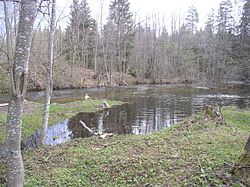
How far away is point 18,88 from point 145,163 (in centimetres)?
351

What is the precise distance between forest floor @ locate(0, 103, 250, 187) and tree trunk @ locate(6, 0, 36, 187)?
0.87 meters

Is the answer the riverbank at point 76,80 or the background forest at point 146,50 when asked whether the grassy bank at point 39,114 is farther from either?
the background forest at point 146,50

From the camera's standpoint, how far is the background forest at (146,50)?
145 feet

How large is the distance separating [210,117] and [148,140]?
4715 mm

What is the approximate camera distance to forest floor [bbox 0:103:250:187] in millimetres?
5957

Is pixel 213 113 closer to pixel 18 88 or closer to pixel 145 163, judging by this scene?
pixel 145 163

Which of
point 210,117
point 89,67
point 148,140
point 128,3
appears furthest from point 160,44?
point 148,140

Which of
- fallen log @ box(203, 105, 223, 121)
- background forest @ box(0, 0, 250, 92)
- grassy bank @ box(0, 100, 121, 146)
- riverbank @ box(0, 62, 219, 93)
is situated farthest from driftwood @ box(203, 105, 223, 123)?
background forest @ box(0, 0, 250, 92)

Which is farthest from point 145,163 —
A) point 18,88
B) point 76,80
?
point 76,80

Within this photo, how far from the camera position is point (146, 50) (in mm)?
57906

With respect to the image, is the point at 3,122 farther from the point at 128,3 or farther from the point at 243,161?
the point at 128,3

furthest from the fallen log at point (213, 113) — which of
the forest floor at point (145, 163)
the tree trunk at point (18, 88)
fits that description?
the tree trunk at point (18, 88)

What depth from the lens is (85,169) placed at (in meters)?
6.88

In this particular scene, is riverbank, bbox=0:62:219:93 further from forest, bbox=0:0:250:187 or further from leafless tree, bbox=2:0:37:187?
leafless tree, bbox=2:0:37:187
